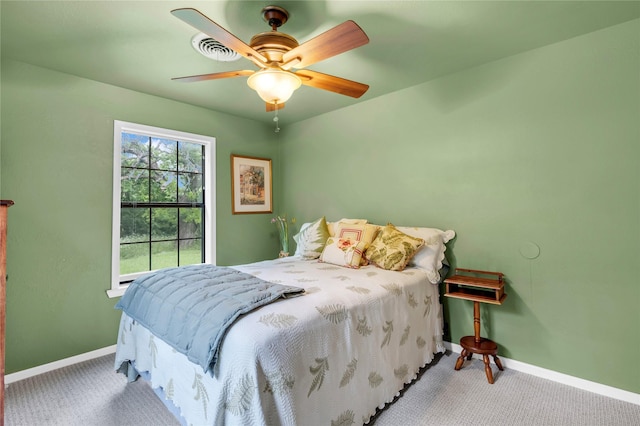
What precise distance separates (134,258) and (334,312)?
2427mm

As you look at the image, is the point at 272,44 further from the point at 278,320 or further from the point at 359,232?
the point at 359,232

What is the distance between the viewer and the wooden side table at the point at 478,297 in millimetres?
2262

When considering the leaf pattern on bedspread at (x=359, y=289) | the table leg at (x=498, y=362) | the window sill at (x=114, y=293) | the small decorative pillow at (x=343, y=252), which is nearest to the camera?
the leaf pattern on bedspread at (x=359, y=289)

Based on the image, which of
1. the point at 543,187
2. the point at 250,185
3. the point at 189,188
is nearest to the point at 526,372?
the point at 543,187

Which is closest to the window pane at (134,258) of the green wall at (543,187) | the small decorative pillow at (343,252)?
the small decorative pillow at (343,252)

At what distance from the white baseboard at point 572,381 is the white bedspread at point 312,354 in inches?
24.1

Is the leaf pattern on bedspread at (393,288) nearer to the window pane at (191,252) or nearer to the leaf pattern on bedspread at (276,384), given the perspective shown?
the leaf pattern on bedspread at (276,384)

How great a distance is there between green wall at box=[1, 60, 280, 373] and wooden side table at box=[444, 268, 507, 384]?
10.2ft

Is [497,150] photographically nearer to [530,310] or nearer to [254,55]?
[530,310]

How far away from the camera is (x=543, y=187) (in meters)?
2.32

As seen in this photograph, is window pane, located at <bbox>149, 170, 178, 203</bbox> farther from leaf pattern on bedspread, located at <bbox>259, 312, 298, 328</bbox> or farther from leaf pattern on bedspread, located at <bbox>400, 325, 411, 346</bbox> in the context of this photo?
leaf pattern on bedspread, located at <bbox>400, 325, 411, 346</bbox>

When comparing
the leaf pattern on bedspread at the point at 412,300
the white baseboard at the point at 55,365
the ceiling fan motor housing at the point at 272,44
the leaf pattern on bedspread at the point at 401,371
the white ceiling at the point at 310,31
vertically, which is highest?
the white ceiling at the point at 310,31

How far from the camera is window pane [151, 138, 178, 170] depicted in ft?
10.6

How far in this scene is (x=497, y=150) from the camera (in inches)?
Answer: 99.7
